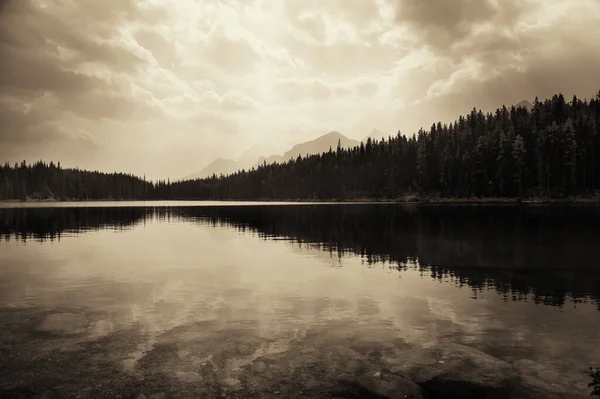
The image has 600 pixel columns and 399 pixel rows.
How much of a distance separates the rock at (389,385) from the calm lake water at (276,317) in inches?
27.6

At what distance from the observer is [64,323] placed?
1791 centimetres

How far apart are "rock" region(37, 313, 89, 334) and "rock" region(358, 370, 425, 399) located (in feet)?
39.7

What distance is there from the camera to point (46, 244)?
48.2 meters

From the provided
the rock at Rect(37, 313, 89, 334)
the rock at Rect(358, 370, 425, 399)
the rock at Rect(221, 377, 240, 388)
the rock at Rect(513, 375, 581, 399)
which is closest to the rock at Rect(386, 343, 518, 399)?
the rock at Rect(513, 375, 581, 399)

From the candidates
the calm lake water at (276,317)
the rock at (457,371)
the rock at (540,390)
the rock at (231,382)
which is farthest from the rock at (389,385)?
the rock at (231,382)

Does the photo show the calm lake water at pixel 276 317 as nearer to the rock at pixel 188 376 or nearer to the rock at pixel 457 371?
the rock at pixel 188 376

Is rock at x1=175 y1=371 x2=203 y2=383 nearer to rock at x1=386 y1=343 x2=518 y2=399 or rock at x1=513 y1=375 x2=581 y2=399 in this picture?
rock at x1=386 y1=343 x2=518 y2=399

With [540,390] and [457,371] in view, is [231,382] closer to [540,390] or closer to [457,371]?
[457,371]

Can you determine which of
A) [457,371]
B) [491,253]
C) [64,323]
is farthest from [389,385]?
[491,253]

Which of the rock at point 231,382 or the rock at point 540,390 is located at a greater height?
the rock at point 231,382

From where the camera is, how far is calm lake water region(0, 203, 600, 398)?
40.0 ft

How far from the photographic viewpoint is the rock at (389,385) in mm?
11117

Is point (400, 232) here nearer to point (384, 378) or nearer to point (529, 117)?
point (384, 378)

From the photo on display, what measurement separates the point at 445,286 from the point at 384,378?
14860 millimetres
